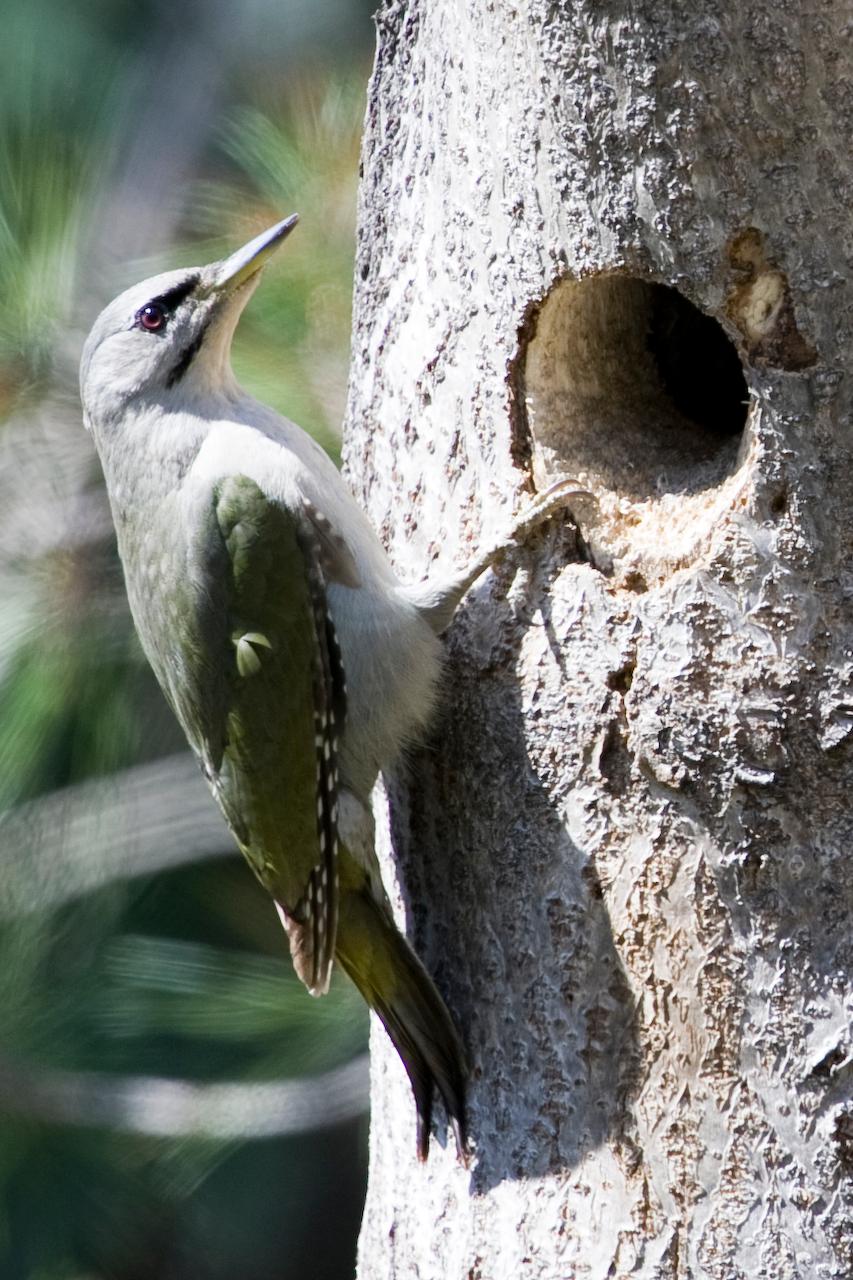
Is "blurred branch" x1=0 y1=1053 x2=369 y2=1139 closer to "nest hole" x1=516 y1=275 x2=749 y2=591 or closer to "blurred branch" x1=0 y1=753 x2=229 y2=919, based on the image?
"blurred branch" x1=0 y1=753 x2=229 y2=919

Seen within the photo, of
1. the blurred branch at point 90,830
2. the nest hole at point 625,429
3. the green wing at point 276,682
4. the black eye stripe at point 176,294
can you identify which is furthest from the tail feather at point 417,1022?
the blurred branch at point 90,830

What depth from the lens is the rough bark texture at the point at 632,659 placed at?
1799 mm

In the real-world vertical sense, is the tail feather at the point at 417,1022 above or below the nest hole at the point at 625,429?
below

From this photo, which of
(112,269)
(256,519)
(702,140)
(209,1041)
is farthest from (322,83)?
(209,1041)

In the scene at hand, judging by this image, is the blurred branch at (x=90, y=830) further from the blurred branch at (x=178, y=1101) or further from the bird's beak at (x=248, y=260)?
the bird's beak at (x=248, y=260)

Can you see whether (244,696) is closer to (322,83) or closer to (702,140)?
(702,140)

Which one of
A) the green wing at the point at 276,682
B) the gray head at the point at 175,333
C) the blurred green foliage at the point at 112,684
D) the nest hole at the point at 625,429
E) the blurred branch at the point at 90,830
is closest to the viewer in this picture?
the nest hole at the point at 625,429

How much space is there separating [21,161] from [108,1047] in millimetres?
2400

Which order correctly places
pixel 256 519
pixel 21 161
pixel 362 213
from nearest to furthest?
pixel 256 519, pixel 362 213, pixel 21 161

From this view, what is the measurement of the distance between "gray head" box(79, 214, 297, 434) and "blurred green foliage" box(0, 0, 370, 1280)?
0.92m

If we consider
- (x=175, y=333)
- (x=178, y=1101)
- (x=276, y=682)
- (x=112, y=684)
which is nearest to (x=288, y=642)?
(x=276, y=682)

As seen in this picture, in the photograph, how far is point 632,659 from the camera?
1.91 meters

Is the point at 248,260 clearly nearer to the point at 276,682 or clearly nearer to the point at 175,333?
the point at 175,333

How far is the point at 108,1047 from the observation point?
4406 millimetres
